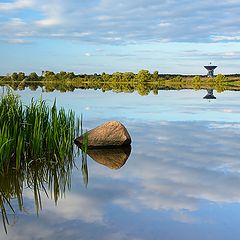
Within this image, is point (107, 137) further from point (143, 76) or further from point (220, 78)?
point (143, 76)

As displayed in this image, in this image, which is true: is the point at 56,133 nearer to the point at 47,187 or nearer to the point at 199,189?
the point at 47,187

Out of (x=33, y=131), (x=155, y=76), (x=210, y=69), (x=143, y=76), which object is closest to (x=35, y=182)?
(x=33, y=131)

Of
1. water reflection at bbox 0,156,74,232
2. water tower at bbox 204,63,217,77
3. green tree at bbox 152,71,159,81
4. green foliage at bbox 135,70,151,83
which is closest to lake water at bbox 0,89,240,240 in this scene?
water reflection at bbox 0,156,74,232

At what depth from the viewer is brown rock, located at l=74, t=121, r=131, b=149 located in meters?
9.22

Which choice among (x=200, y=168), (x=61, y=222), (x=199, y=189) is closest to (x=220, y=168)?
(x=200, y=168)

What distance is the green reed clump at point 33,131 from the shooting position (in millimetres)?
6781

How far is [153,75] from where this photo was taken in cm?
7894

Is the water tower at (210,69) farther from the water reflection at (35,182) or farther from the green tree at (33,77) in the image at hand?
the water reflection at (35,182)

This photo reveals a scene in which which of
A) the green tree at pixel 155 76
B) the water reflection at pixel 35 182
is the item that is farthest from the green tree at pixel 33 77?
the water reflection at pixel 35 182

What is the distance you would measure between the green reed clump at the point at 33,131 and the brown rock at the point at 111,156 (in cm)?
82

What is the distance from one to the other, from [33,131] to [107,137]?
7.98 feet

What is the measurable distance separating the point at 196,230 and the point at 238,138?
745 cm

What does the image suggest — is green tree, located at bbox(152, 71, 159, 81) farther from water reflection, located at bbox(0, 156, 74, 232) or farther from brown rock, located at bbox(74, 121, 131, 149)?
water reflection, located at bbox(0, 156, 74, 232)

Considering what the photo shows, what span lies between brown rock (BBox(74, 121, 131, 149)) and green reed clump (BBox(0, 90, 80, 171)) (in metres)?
1.56
